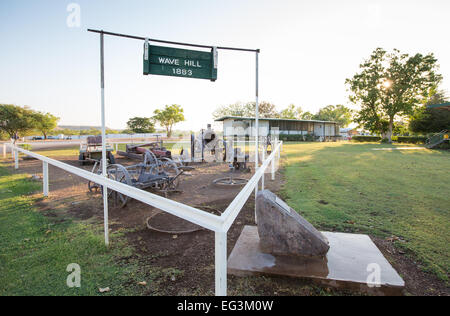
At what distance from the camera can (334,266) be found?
8.73 ft

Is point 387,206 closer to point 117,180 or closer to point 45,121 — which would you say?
point 117,180

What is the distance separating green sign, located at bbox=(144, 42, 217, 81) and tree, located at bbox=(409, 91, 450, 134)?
4145cm

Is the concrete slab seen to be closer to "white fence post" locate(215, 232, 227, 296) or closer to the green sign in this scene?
"white fence post" locate(215, 232, 227, 296)

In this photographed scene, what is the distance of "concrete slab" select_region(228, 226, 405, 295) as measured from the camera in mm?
2396

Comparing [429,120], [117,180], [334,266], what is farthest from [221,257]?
[429,120]

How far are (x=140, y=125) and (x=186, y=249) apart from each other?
63.3 meters

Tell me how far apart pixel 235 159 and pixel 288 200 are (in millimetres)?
5355

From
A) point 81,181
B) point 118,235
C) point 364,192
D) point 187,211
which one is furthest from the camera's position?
point 81,181

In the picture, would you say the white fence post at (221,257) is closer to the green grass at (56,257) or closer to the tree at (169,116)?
the green grass at (56,257)

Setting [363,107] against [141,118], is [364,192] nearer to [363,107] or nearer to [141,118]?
[363,107]

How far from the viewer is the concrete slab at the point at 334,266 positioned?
2396 mm

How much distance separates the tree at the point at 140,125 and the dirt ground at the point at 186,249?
5780 centimetres

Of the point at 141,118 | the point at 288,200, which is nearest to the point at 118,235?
the point at 288,200
